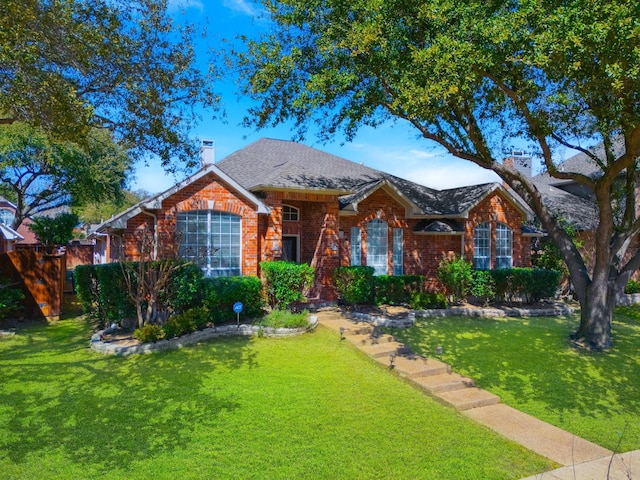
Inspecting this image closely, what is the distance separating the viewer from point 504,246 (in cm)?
1991

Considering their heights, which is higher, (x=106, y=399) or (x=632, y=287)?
(x=632, y=287)

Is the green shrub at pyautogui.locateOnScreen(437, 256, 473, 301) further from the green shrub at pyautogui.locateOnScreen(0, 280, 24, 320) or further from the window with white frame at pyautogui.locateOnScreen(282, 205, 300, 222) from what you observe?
the green shrub at pyautogui.locateOnScreen(0, 280, 24, 320)

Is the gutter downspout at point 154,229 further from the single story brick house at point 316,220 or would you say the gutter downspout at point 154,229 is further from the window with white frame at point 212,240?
the window with white frame at point 212,240

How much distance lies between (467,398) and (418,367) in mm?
1460

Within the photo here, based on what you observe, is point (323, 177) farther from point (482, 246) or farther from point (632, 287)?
point (632, 287)

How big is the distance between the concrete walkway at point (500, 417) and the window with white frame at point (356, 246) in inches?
220

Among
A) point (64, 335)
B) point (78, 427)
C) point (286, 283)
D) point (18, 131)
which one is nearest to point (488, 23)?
point (286, 283)

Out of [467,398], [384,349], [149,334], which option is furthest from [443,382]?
[149,334]

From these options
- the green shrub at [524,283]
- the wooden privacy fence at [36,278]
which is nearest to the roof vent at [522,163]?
the green shrub at [524,283]

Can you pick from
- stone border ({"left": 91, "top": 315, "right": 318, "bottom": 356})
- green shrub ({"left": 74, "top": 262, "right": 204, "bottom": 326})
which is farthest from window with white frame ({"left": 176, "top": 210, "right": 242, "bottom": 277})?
stone border ({"left": 91, "top": 315, "right": 318, "bottom": 356})

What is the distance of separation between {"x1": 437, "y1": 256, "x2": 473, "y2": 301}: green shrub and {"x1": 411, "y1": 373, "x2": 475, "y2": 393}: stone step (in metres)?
8.39

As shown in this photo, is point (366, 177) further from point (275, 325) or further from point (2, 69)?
point (2, 69)

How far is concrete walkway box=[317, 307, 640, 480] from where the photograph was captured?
18.2ft

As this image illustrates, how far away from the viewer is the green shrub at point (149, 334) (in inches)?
403
